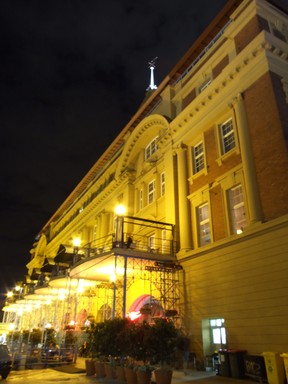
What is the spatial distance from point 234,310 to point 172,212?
7.28 meters

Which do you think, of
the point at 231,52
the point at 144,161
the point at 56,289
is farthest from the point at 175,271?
the point at 56,289

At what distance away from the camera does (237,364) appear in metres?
12.1

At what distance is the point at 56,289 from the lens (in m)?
29.1

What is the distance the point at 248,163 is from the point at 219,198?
9.07 ft

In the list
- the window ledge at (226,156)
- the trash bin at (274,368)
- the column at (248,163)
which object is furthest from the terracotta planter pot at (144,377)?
the window ledge at (226,156)

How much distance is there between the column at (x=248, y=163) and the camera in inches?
540

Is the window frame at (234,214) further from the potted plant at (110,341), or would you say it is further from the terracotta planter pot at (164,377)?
the terracotta planter pot at (164,377)

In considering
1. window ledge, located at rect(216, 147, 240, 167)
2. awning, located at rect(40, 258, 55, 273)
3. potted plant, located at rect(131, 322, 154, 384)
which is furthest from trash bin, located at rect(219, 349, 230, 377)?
awning, located at rect(40, 258, 55, 273)

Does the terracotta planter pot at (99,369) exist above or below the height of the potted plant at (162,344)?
below

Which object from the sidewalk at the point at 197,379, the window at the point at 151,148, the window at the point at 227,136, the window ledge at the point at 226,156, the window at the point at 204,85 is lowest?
the sidewalk at the point at 197,379

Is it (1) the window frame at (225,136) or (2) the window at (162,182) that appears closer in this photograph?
(1) the window frame at (225,136)

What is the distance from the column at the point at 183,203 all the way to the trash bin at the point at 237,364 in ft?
20.3

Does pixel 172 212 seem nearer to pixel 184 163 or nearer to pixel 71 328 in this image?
pixel 184 163

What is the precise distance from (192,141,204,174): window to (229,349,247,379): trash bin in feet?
33.0
